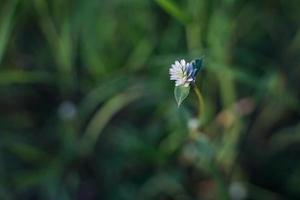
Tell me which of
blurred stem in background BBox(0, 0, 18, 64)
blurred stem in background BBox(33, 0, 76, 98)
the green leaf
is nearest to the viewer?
the green leaf

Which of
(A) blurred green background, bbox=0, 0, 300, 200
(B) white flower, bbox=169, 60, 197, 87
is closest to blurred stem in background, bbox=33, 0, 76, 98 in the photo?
(A) blurred green background, bbox=0, 0, 300, 200

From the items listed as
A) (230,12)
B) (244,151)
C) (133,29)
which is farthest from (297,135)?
(133,29)

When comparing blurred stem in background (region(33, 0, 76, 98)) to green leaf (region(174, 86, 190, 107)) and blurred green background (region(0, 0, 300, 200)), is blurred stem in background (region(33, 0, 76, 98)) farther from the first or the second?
green leaf (region(174, 86, 190, 107))

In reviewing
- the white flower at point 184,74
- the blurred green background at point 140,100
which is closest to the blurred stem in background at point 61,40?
the blurred green background at point 140,100

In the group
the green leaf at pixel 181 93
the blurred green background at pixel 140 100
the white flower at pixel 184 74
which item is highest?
the blurred green background at pixel 140 100

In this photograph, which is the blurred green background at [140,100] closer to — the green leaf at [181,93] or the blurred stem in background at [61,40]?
the blurred stem in background at [61,40]

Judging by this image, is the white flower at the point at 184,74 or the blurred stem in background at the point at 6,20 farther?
the blurred stem in background at the point at 6,20

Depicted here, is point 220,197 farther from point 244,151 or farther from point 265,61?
point 265,61

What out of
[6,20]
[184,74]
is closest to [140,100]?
[6,20]
